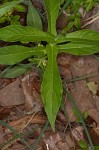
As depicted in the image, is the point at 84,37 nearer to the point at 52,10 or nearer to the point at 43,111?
the point at 52,10

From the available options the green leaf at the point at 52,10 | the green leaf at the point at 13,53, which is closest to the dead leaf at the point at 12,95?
the green leaf at the point at 13,53

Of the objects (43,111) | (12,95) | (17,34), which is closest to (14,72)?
(12,95)

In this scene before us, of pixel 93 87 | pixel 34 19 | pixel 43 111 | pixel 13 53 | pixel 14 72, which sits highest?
pixel 34 19

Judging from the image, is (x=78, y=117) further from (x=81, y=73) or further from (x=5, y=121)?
(x=5, y=121)

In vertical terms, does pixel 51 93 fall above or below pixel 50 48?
below

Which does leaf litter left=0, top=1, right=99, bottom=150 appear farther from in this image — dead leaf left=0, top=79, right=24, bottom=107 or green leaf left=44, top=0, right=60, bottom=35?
green leaf left=44, top=0, right=60, bottom=35

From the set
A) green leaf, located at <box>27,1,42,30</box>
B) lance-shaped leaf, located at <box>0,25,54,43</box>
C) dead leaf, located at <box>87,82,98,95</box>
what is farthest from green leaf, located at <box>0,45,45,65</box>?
dead leaf, located at <box>87,82,98,95</box>
